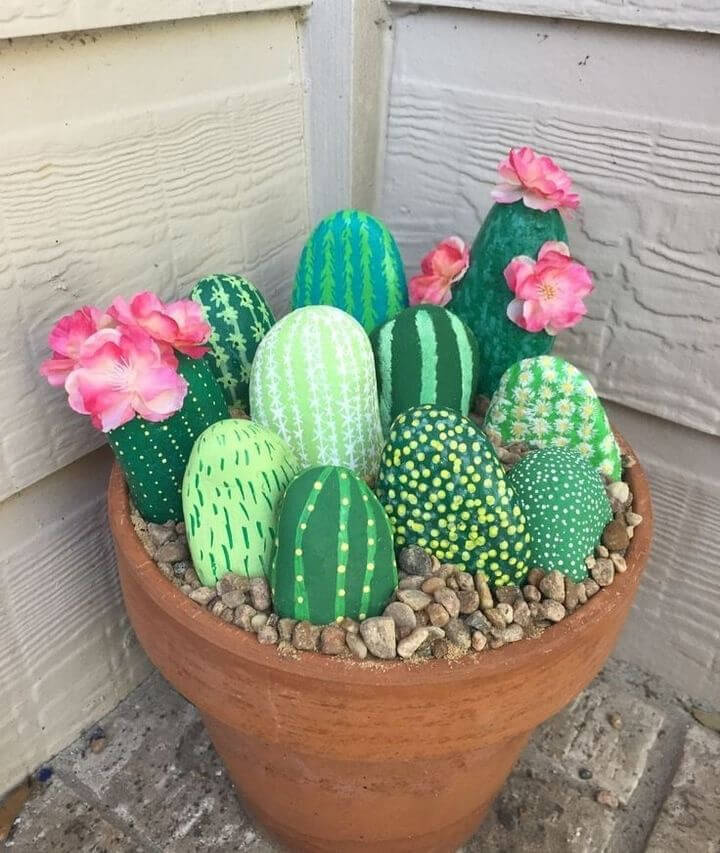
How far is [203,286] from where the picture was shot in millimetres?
788

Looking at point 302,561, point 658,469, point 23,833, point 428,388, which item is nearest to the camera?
point 302,561

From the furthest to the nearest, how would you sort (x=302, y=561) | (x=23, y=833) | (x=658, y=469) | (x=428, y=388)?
(x=658, y=469) → (x=23, y=833) → (x=428, y=388) → (x=302, y=561)

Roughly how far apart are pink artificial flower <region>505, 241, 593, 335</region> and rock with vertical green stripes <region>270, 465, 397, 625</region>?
294mm

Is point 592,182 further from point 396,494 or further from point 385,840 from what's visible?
point 385,840

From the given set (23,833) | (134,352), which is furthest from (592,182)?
(23,833)

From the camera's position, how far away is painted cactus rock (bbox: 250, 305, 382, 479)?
2.31 ft

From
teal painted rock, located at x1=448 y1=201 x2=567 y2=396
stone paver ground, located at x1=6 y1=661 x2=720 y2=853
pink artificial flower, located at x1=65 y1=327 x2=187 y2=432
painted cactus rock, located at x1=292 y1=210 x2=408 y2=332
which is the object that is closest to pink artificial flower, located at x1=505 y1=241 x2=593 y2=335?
teal painted rock, located at x1=448 y1=201 x2=567 y2=396

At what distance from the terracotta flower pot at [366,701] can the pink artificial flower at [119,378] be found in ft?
0.41

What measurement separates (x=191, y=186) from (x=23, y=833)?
74 centimetres

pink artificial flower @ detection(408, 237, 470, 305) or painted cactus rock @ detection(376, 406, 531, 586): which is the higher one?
pink artificial flower @ detection(408, 237, 470, 305)

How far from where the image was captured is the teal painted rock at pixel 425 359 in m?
0.76

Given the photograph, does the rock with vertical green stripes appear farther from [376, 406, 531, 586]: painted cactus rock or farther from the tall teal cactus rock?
the tall teal cactus rock

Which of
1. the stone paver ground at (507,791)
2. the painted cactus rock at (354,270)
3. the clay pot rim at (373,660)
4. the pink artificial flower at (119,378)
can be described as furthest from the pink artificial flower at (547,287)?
the stone paver ground at (507,791)

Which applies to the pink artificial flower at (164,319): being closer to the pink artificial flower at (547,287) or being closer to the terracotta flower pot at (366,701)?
the terracotta flower pot at (366,701)
